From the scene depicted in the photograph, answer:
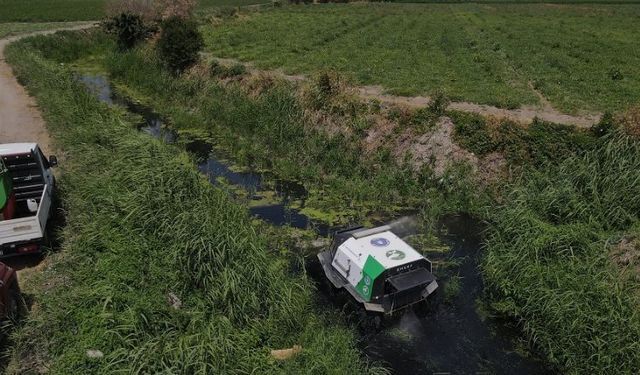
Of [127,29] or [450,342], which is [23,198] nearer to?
[450,342]

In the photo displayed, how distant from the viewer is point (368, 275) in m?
10.8

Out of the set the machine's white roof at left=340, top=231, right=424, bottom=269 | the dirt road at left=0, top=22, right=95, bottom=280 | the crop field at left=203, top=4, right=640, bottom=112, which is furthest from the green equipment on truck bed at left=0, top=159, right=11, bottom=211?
the crop field at left=203, top=4, right=640, bottom=112

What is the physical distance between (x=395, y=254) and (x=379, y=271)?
0.95 m

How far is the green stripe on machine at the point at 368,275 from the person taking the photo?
10.7 m

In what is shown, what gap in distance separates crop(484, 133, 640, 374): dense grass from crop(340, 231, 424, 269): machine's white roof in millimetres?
2360

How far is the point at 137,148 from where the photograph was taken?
15.2 metres

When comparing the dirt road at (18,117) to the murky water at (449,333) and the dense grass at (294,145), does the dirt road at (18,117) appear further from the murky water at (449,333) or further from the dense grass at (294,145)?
the murky water at (449,333)

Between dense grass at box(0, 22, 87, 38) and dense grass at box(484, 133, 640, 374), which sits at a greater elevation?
dense grass at box(484, 133, 640, 374)

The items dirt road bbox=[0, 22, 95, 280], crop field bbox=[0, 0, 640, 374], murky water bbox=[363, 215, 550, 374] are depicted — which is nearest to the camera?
crop field bbox=[0, 0, 640, 374]

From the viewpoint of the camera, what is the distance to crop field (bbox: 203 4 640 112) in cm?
2200

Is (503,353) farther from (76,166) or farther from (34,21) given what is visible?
(34,21)

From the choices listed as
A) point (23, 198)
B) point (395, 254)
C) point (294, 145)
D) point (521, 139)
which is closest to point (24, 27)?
point (294, 145)

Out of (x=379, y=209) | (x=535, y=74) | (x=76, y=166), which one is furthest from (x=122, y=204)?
(x=535, y=74)

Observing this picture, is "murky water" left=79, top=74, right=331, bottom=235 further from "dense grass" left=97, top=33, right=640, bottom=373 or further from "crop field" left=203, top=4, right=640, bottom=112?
"crop field" left=203, top=4, right=640, bottom=112
